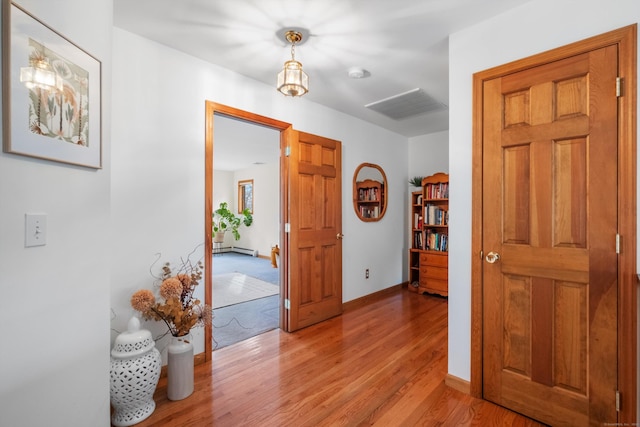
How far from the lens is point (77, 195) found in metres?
1.19

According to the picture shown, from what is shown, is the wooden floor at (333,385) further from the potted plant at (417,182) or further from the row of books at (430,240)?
the potted plant at (417,182)

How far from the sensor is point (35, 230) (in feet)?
3.37

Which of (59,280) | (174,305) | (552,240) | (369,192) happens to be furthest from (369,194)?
(59,280)

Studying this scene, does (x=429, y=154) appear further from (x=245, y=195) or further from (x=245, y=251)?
(x=245, y=251)

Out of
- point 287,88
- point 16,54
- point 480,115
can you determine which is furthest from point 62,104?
point 480,115

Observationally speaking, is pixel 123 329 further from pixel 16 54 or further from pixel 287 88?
pixel 287 88

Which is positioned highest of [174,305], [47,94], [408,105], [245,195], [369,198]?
[408,105]

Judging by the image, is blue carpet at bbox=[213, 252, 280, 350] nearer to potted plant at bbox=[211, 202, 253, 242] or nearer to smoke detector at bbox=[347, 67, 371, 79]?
smoke detector at bbox=[347, 67, 371, 79]

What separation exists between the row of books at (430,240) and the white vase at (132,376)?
3670 millimetres

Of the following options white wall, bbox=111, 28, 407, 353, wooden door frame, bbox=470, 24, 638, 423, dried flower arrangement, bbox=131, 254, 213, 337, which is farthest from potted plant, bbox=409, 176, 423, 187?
dried flower arrangement, bbox=131, 254, 213, 337

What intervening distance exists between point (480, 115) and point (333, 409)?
2091 mm

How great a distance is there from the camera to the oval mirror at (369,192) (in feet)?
12.6

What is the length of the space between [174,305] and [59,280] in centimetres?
87

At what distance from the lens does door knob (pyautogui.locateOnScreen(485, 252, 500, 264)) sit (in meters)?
1.81
